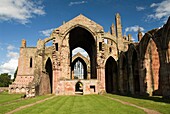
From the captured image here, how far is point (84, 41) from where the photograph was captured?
3553 cm

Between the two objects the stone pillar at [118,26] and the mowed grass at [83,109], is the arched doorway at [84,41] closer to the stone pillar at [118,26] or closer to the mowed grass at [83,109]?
the stone pillar at [118,26]

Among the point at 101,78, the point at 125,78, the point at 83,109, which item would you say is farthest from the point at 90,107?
the point at 125,78

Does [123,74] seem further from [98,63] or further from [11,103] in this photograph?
[11,103]

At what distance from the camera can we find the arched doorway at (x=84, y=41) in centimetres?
3027

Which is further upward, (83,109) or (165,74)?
(165,74)

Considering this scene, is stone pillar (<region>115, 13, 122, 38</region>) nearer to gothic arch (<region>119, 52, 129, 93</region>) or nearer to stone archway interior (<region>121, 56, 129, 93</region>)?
gothic arch (<region>119, 52, 129, 93</region>)

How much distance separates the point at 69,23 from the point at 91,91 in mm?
10934

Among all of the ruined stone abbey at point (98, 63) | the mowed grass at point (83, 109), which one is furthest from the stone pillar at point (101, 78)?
the mowed grass at point (83, 109)

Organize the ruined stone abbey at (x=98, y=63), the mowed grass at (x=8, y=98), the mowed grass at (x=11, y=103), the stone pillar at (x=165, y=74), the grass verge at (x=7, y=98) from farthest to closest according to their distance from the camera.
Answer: the ruined stone abbey at (x=98, y=63), the mowed grass at (x=8, y=98), the grass verge at (x=7, y=98), the stone pillar at (x=165, y=74), the mowed grass at (x=11, y=103)

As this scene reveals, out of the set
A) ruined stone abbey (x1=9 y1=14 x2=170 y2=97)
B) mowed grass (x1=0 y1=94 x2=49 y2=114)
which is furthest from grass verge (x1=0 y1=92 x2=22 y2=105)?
ruined stone abbey (x1=9 y1=14 x2=170 y2=97)

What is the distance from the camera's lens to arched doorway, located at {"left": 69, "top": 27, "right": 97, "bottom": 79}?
30266 millimetres

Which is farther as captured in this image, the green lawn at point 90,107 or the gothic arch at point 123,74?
the gothic arch at point 123,74

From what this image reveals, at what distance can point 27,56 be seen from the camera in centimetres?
4369

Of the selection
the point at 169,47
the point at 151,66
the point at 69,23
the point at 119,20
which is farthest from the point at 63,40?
the point at 169,47
